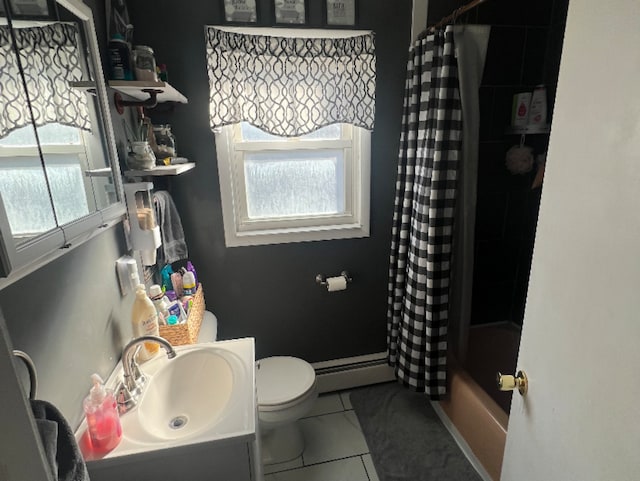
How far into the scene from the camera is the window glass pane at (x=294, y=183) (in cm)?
196

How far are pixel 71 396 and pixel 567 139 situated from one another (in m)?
1.33

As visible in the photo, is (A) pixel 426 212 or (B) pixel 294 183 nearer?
(A) pixel 426 212

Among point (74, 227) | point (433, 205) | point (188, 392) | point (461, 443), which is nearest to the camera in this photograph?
point (74, 227)

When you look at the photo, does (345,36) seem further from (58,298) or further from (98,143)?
(58,298)

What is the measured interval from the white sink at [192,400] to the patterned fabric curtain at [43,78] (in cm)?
78

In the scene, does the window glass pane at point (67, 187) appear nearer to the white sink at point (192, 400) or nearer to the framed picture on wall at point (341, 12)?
the white sink at point (192, 400)

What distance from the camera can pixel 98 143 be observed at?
1.05 metres

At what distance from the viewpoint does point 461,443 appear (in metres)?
1.77

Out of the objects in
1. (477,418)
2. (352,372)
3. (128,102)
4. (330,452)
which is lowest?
(330,452)

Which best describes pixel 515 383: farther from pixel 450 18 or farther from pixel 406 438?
pixel 450 18

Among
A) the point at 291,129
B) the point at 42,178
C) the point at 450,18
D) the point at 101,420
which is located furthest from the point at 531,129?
the point at 101,420

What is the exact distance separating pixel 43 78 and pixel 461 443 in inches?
85.3

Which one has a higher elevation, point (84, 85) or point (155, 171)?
point (84, 85)

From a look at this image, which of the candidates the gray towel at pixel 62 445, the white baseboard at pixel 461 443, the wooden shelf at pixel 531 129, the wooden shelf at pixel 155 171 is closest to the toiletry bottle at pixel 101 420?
the gray towel at pixel 62 445
